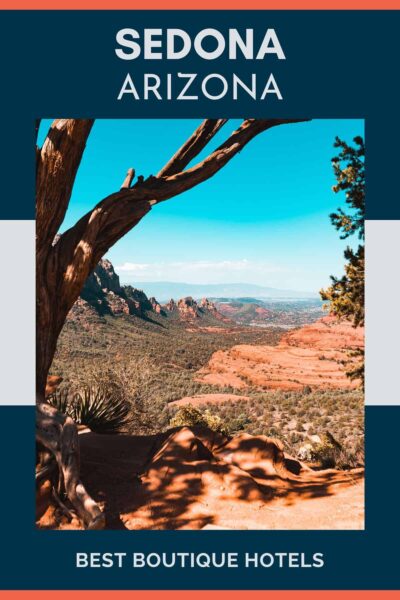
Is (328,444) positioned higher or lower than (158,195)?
lower

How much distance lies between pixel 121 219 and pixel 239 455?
321 centimetres

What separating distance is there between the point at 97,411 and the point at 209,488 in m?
3.56

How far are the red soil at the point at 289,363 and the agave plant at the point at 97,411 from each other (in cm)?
2713

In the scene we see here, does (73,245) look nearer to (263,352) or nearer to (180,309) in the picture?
(263,352)

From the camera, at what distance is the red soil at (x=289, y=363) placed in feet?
133

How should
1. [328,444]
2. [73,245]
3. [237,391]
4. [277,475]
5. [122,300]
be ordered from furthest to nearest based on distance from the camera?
Answer: [122,300] → [237,391] → [328,444] → [277,475] → [73,245]

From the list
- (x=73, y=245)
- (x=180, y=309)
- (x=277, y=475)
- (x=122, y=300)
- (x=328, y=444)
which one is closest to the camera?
(x=73, y=245)

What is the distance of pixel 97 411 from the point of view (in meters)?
7.53

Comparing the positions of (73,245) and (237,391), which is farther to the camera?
(237,391)

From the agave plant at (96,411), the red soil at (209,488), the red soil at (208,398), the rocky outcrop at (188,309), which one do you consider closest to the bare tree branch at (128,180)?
the red soil at (209,488)

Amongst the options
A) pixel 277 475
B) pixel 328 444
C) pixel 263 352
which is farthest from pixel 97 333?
pixel 277 475

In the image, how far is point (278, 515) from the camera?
4.18m

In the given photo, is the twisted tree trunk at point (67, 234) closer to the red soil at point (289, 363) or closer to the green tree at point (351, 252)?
the green tree at point (351, 252)

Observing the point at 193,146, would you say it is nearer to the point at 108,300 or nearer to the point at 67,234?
the point at 67,234
